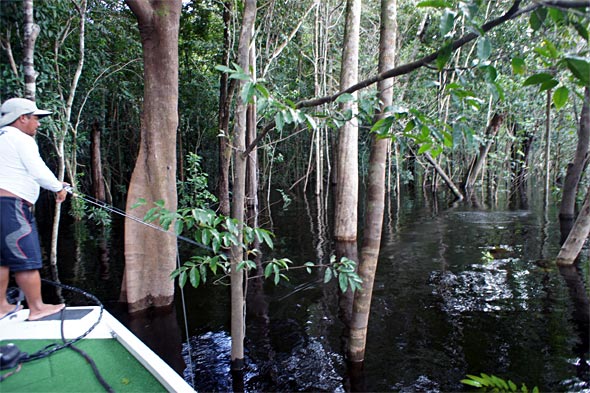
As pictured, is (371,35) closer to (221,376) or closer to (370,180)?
(370,180)

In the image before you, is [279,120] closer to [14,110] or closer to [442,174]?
[14,110]

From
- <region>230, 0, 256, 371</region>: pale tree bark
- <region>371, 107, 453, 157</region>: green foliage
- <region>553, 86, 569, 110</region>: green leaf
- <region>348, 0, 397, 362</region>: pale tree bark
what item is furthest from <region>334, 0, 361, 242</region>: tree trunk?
<region>553, 86, 569, 110</region>: green leaf

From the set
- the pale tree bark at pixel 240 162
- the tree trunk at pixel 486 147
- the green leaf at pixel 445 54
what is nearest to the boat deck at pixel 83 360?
A: the pale tree bark at pixel 240 162

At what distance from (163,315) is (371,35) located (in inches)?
607

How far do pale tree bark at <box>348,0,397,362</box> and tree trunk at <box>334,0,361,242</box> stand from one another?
4334 mm

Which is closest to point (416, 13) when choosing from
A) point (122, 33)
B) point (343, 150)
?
point (343, 150)

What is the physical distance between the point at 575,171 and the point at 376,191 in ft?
27.6

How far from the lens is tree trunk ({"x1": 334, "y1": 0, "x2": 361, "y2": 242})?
309 inches

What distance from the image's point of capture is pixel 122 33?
→ 1115 centimetres

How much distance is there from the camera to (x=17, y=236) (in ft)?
9.89

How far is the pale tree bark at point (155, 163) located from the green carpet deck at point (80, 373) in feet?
7.44

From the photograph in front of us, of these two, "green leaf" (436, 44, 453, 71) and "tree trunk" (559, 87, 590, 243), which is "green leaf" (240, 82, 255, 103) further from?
"tree trunk" (559, 87, 590, 243)

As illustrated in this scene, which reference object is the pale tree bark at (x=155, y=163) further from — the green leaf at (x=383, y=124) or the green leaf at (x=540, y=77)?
the green leaf at (x=540, y=77)

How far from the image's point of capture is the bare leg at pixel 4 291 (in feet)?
9.97
